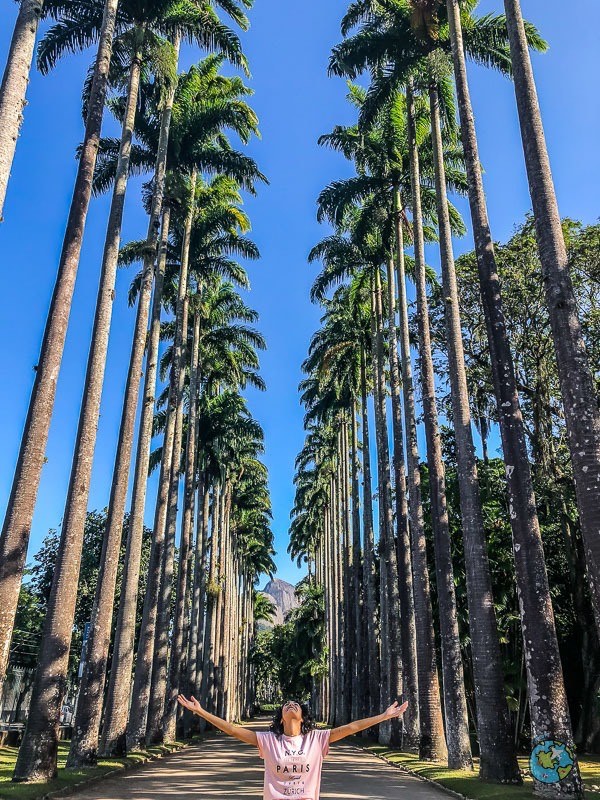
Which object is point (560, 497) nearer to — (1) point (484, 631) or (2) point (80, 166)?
(1) point (484, 631)

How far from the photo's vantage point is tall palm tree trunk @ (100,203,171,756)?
49.6ft

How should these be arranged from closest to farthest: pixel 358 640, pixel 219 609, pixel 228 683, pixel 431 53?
pixel 431 53, pixel 358 640, pixel 219 609, pixel 228 683

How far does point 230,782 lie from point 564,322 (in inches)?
433

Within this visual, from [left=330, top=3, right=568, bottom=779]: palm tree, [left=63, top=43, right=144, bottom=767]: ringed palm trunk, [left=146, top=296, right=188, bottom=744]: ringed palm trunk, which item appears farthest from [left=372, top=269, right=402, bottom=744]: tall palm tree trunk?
[left=63, top=43, right=144, bottom=767]: ringed palm trunk

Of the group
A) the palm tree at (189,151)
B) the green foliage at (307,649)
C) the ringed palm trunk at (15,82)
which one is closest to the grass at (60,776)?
the palm tree at (189,151)

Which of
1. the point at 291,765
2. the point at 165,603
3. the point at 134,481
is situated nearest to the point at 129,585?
the point at 134,481

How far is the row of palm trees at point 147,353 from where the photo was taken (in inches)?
446

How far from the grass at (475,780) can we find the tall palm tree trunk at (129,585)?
720 centimetres

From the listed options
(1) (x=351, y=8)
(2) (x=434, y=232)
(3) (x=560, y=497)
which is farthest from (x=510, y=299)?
(1) (x=351, y=8)

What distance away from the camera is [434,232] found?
25.1 m

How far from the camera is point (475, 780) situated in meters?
11.6

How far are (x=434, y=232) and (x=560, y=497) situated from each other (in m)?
11.4

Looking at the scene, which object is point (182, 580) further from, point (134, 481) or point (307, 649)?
point (307, 649)

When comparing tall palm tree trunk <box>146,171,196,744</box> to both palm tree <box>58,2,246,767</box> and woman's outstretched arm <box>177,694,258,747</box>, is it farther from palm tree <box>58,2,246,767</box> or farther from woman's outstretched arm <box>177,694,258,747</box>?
woman's outstretched arm <box>177,694,258,747</box>
